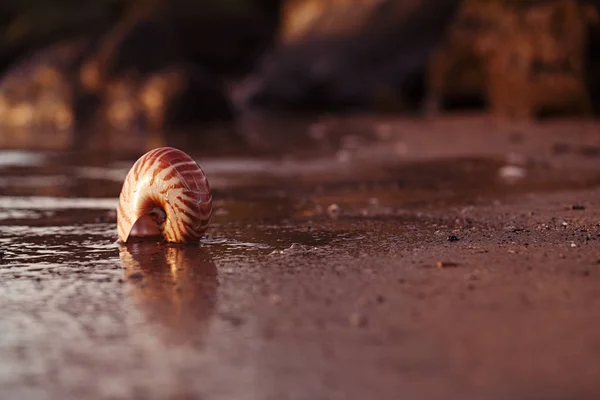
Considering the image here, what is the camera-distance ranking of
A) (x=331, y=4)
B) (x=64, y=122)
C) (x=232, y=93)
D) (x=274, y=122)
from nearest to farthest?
(x=274, y=122) → (x=64, y=122) → (x=331, y=4) → (x=232, y=93)

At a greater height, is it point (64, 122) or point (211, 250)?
point (64, 122)

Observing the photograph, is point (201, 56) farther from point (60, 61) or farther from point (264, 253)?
point (264, 253)

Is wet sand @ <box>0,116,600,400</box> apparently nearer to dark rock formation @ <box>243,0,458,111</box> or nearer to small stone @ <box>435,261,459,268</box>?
small stone @ <box>435,261,459,268</box>

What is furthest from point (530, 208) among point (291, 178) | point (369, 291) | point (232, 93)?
point (232, 93)

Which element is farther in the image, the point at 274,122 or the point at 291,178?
the point at 274,122

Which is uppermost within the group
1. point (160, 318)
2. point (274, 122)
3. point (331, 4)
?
point (331, 4)

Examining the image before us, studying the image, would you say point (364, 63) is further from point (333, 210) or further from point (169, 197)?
point (169, 197)

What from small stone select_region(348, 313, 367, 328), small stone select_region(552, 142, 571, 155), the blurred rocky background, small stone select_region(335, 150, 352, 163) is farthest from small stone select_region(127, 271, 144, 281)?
the blurred rocky background
